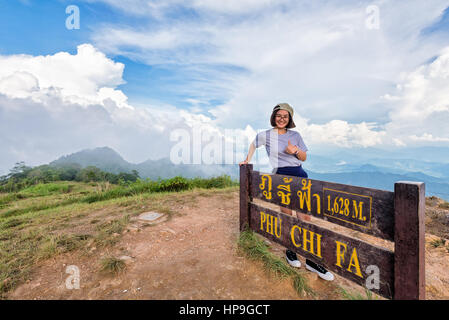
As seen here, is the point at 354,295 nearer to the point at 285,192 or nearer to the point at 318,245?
the point at 318,245

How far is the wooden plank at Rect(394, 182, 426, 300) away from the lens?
5.55 feet

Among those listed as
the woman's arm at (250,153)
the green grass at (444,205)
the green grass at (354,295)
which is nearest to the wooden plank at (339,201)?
the woman's arm at (250,153)

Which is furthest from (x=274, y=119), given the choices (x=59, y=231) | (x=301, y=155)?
(x=59, y=231)

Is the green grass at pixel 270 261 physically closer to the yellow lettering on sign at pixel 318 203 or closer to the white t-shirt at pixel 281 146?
the yellow lettering on sign at pixel 318 203

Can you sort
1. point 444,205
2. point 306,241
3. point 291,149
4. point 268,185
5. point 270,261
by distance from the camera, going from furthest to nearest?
1. point 444,205
2. point 268,185
3. point 291,149
4. point 270,261
5. point 306,241

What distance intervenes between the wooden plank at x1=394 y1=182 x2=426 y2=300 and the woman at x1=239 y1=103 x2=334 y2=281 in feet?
4.60

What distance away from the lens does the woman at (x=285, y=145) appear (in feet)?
10.5

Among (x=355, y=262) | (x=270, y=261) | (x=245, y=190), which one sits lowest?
(x=270, y=261)

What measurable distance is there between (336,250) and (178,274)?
6.94 ft

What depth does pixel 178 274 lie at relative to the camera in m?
2.74

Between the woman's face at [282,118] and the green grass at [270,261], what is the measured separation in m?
2.05
